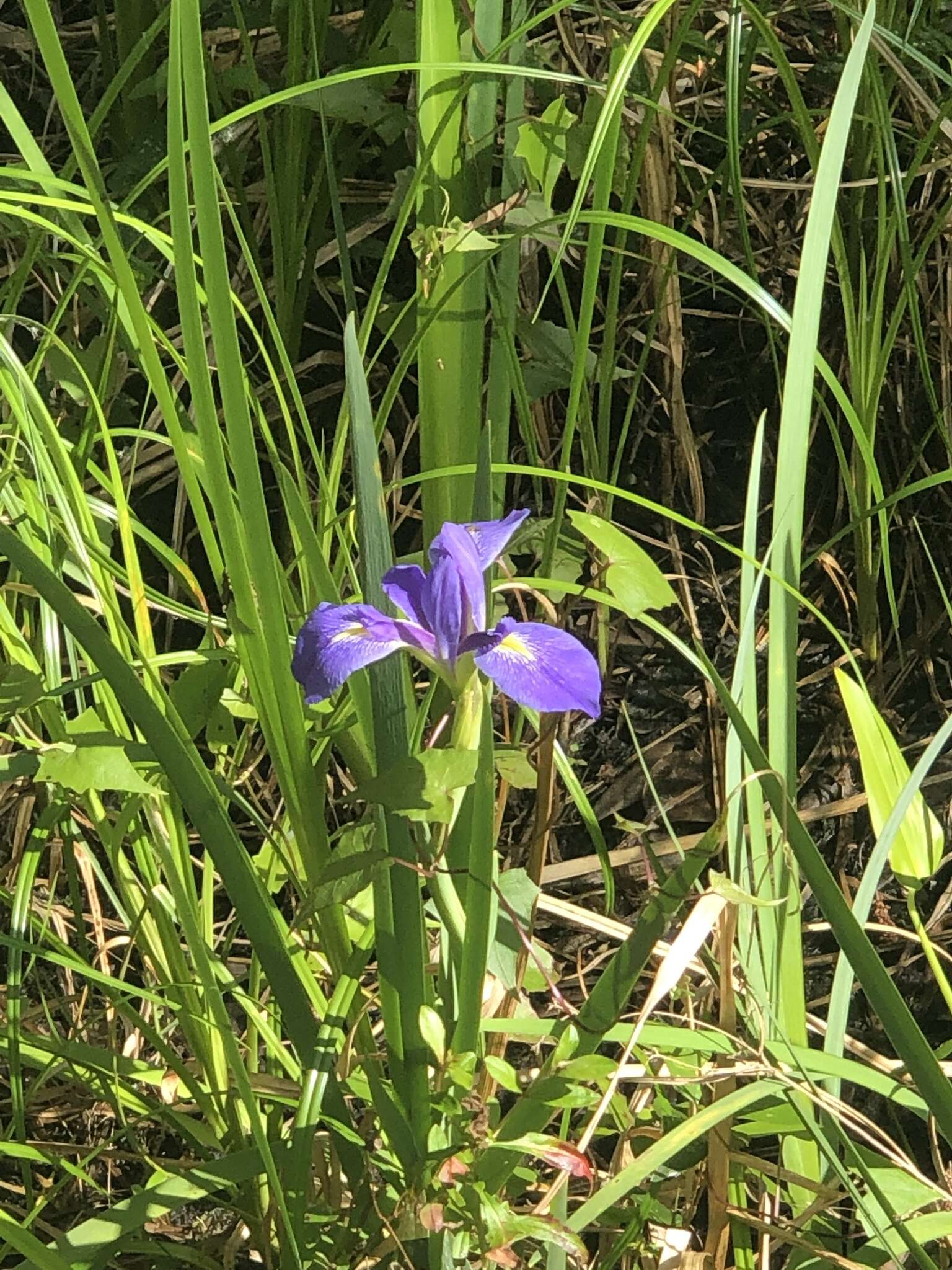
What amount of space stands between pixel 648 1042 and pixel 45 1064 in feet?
1.50

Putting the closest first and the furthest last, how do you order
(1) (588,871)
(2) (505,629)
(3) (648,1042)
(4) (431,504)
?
(2) (505,629), (3) (648,1042), (4) (431,504), (1) (588,871)

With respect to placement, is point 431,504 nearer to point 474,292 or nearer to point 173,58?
point 474,292

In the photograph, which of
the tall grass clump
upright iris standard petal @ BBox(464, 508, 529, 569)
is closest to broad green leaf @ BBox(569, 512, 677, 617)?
the tall grass clump

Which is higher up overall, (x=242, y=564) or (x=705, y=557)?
(x=242, y=564)

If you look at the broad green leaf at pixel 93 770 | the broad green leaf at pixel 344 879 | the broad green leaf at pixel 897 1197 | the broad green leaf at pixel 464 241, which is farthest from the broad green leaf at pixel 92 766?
the broad green leaf at pixel 897 1197

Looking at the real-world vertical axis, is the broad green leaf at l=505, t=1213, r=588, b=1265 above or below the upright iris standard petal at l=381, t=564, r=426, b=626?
below

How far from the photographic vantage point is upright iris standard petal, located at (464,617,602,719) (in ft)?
1.57

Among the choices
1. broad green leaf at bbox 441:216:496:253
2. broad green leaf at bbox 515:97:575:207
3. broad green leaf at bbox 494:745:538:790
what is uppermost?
broad green leaf at bbox 515:97:575:207

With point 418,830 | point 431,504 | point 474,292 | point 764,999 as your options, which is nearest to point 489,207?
point 474,292

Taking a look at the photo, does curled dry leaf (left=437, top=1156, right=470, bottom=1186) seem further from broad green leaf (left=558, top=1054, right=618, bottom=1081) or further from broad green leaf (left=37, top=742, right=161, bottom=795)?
broad green leaf (left=37, top=742, right=161, bottom=795)

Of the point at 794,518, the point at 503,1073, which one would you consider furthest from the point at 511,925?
the point at 794,518

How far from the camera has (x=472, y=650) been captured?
1.70 feet

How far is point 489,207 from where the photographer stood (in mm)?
789

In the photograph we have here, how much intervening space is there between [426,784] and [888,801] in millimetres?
338
